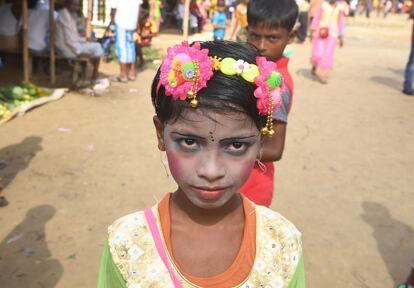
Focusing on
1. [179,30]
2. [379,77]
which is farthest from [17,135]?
[179,30]

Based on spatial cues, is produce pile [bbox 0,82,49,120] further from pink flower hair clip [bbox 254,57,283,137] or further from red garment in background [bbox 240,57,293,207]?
pink flower hair clip [bbox 254,57,283,137]

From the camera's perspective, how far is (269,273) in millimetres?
1372

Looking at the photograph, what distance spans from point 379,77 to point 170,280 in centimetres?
1112

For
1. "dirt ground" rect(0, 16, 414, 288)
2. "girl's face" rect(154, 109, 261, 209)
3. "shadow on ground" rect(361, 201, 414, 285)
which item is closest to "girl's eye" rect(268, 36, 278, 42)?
"girl's face" rect(154, 109, 261, 209)

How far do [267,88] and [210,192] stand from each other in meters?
0.34

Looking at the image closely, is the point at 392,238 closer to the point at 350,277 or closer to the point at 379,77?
the point at 350,277

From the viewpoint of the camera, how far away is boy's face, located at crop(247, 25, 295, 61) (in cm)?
238

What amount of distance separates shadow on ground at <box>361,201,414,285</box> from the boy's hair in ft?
7.13

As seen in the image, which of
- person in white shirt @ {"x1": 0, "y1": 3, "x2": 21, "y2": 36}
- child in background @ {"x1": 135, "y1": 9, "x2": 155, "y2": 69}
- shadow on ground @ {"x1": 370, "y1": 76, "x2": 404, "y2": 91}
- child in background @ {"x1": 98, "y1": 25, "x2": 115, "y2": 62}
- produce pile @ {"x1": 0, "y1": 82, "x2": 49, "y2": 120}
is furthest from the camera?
child in background @ {"x1": 98, "y1": 25, "x2": 115, "y2": 62}

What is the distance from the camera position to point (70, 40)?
26.1 ft

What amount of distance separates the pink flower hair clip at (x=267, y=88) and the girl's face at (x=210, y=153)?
0.06 metres

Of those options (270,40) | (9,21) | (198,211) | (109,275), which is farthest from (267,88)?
(9,21)

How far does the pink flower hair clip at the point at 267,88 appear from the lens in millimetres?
1316

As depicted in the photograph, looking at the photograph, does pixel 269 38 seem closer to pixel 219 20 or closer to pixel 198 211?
pixel 198 211
